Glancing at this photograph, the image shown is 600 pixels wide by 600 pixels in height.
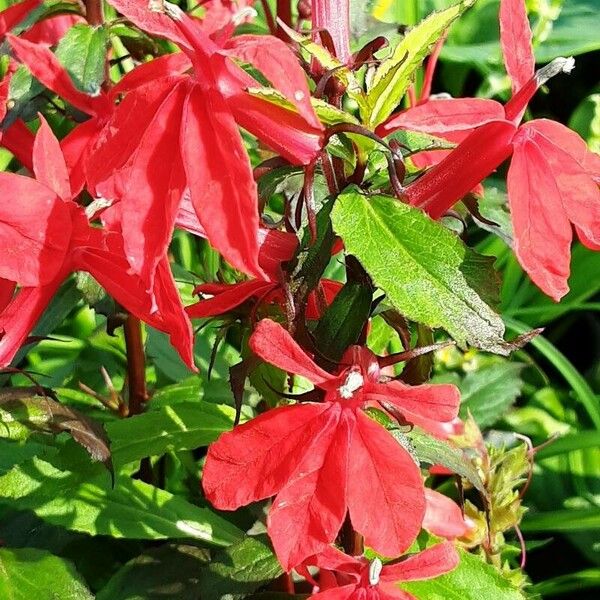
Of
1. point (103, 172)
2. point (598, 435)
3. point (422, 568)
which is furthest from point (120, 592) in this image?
point (598, 435)

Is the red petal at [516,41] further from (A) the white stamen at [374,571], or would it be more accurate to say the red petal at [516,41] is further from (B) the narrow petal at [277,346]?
(A) the white stamen at [374,571]

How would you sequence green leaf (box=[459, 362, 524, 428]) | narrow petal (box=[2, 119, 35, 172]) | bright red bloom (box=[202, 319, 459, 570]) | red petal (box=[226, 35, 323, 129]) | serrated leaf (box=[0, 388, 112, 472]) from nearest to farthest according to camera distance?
red petal (box=[226, 35, 323, 129]) < bright red bloom (box=[202, 319, 459, 570]) < serrated leaf (box=[0, 388, 112, 472]) < narrow petal (box=[2, 119, 35, 172]) < green leaf (box=[459, 362, 524, 428])

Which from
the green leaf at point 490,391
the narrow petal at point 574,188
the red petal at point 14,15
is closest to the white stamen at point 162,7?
the narrow petal at point 574,188

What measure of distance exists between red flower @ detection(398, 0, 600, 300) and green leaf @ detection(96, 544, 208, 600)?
0.41 metres

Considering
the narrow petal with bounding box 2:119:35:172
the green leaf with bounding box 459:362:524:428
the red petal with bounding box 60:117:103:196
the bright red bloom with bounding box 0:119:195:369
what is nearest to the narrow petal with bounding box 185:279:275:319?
the bright red bloom with bounding box 0:119:195:369

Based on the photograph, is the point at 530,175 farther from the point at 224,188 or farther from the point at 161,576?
the point at 161,576

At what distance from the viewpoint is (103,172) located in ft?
1.69

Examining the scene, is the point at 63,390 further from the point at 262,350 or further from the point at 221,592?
the point at 262,350

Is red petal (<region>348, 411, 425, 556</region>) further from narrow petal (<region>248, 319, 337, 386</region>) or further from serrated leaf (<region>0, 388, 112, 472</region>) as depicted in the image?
serrated leaf (<region>0, 388, 112, 472</region>)

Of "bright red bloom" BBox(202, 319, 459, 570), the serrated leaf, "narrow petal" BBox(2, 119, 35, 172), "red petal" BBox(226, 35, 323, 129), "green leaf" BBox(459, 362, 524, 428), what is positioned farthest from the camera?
"green leaf" BBox(459, 362, 524, 428)

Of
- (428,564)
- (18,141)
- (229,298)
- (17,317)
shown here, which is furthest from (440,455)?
(18,141)

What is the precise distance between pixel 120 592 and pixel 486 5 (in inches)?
57.1

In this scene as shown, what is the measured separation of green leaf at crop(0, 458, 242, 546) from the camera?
0.80 m

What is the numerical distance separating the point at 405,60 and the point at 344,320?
16 cm
